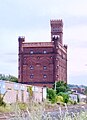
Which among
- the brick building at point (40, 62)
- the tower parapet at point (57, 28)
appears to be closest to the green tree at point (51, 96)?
the brick building at point (40, 62)

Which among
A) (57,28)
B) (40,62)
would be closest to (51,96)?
(40,62)

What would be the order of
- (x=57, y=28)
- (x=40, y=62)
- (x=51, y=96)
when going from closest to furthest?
(x=51, y=96)
(x=40, y=62)
(x=57, y=28)

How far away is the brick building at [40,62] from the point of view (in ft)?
400

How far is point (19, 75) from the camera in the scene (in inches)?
4862

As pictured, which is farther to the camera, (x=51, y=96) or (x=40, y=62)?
(x=40, y=62)

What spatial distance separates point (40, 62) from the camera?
12419cm

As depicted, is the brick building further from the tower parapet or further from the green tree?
the green tree

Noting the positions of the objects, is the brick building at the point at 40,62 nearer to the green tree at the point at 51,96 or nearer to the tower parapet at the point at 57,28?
the tower parapet at the point at 57,28

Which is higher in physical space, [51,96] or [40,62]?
[40,62]

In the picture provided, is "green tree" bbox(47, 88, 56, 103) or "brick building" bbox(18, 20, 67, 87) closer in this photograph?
"green tree" bbox(47, 88, 56, 103)

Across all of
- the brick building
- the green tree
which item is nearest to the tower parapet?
the brick building

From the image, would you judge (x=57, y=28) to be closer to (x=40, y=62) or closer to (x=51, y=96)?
(x=40, y=62)

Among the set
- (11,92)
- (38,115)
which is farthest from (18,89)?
(38,115)

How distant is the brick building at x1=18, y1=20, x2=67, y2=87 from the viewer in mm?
121875
